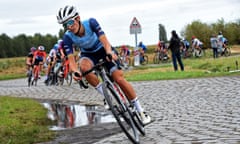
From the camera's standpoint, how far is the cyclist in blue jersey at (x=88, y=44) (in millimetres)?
7375

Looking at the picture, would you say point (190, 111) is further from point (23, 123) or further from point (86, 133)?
point (23, 123)

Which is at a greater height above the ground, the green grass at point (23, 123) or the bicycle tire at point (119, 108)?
the bicycle tire at point (119, 108)

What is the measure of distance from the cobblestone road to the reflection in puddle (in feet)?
3.03

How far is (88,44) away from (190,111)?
12.1ft

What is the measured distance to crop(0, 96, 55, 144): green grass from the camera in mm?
9094

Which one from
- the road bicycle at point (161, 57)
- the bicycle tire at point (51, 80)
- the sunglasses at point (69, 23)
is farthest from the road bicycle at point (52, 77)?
the road bicycle at point (161, 57)

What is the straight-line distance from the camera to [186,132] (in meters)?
7.97

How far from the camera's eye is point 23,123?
1104cm

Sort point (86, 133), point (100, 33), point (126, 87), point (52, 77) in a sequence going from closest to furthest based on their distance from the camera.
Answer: point (100, 33)
point (126, 87)
point (86, 133)
point (52, 77)

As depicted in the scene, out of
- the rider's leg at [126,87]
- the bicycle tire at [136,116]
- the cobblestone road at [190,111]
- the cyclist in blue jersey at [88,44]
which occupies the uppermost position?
the cyclist in blue jersey at [88,44]

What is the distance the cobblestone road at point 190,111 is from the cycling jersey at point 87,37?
59.9 inches

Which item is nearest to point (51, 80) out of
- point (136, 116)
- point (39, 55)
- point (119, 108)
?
point (39, 55)

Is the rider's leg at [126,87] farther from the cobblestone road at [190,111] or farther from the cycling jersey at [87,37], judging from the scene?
→ the cycling jersey at [87,37]

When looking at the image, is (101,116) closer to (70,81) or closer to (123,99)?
(123,99)
